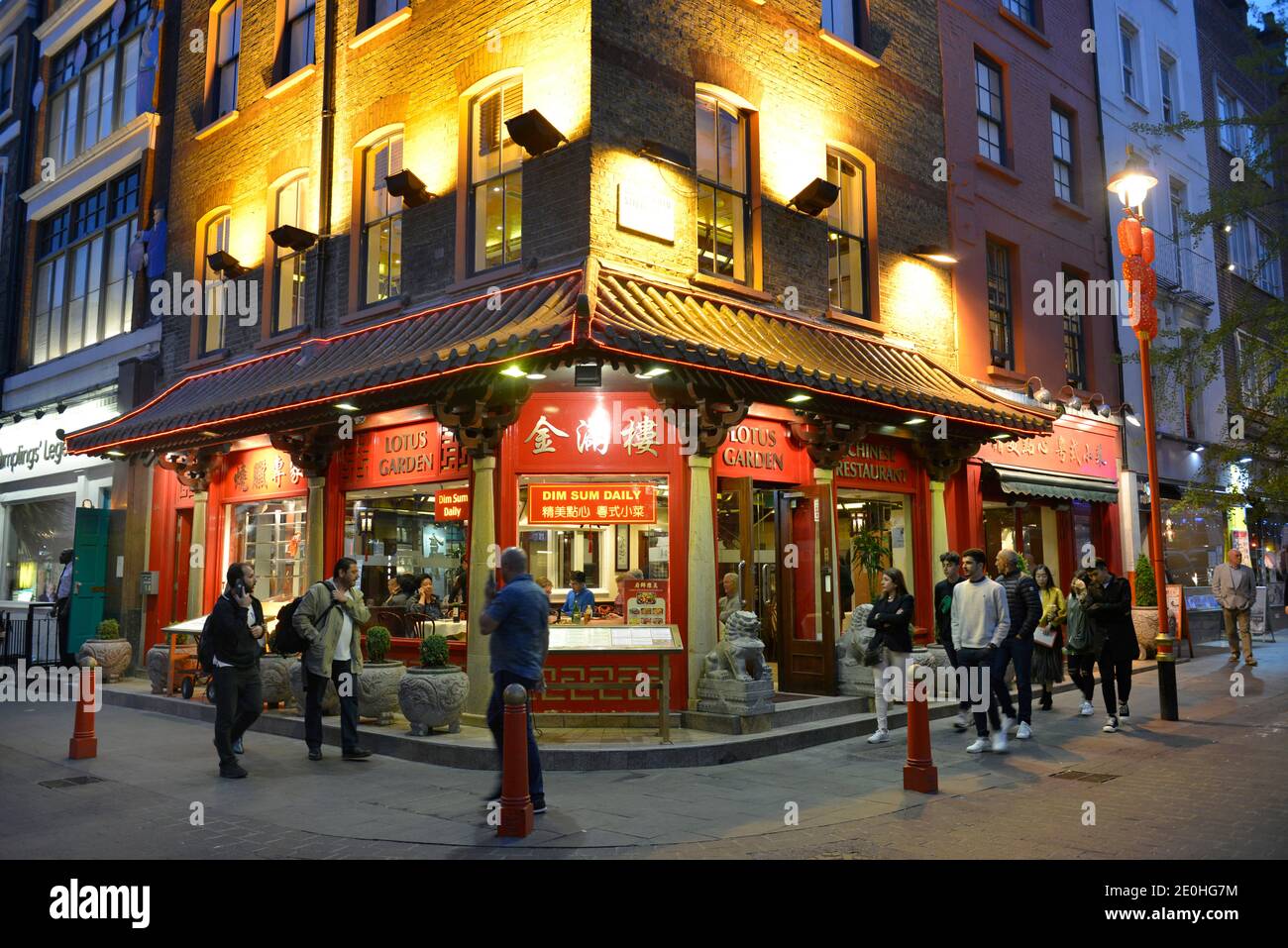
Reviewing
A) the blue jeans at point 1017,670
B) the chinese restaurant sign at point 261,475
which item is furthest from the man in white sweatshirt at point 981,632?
the chinese restaurant sign at point 261,475

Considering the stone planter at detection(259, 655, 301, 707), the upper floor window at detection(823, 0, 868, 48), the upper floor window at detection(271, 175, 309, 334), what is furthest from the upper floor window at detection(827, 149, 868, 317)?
the stone planter at detection(259, 655, 301, 707)

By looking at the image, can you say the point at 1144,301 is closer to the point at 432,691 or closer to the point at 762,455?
the point at 762,455

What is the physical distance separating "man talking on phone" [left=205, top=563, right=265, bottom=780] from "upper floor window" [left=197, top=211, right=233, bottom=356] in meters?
8.37

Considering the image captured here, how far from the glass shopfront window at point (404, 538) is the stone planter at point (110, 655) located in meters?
4.80

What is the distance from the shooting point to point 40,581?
20.6 metres

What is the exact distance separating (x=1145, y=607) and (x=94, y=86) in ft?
75.8

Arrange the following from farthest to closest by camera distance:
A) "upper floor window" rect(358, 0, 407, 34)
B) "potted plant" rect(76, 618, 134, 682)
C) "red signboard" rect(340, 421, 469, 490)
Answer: "potted plant" rect(76, 618, 134, 682) < "upper floor window" rect(358, 0, 407, 34) < "red signboard" rect(340, 421, 469, 490)

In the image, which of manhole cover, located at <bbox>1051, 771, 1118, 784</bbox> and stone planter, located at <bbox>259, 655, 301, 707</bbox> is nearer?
manhole cover, located at <bbox>1051, 771, 1118, 784</bbox>

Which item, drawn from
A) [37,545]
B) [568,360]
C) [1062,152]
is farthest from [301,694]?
[1062,152]

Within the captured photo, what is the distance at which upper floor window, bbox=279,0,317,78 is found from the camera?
1522 centimetres

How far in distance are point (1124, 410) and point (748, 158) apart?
10.9 m

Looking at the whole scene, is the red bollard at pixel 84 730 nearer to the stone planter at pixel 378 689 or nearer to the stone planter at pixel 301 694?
the stone planter at pixel 301 694

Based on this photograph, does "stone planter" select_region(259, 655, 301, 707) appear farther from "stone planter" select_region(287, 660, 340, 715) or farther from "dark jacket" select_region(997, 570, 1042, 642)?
"dark jacket" select_region(997, 570, 1042, 642)

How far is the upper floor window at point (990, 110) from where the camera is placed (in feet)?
55.7
